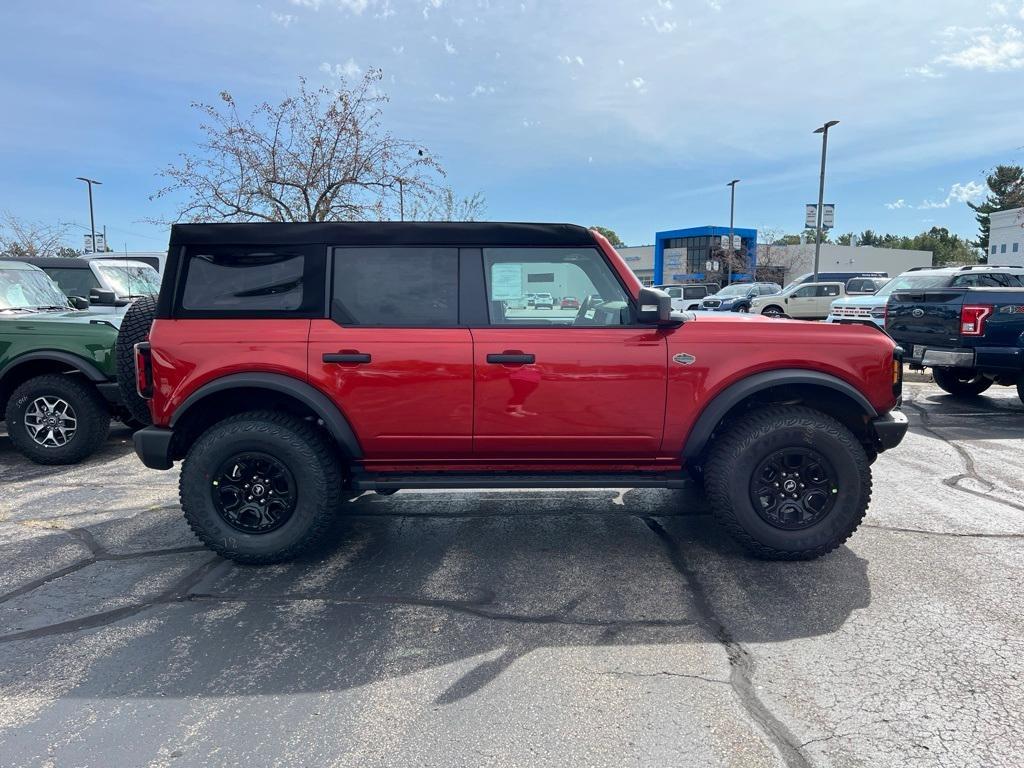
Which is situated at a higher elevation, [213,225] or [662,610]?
[213,225]

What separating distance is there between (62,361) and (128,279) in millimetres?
4446

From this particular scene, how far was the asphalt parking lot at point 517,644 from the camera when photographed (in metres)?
2.29

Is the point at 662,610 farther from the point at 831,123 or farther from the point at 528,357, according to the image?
the point at 831,123

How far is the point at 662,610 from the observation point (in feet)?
10.5

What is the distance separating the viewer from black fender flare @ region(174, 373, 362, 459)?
354 cm

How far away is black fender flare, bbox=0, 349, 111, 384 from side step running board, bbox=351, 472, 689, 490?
11.7 ft

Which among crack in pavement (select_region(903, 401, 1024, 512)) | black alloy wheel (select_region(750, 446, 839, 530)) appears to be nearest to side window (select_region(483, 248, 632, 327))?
black alloy wheel (select_region(750, 446, 839, 530))

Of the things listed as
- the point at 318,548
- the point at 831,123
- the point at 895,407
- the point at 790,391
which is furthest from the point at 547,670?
the point at 831,123

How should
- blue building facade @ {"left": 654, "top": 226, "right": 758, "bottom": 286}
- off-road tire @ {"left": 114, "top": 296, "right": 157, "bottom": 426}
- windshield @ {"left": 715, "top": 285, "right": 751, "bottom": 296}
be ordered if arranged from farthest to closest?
blue building facade @ {"left": 654, "top": 226, "right": 758, "bottom": 286}, windshield @ {"left": 715, "top": 285, "right": 751, "bottom": 296}, off-road tire @ {"left": 114, "top": 296, "right": 157, "bottom": 426}

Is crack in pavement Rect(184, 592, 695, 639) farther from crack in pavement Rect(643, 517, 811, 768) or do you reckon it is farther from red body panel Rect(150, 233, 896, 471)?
red body panel Rect(150, 233, 896, 471)

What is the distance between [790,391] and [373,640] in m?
2.64

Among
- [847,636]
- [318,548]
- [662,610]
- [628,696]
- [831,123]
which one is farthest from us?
[831,123]

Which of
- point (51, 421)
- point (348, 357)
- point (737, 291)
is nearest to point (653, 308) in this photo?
point (348, 357)

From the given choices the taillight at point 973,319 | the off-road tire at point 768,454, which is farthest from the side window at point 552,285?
the taillight at point 973,319
